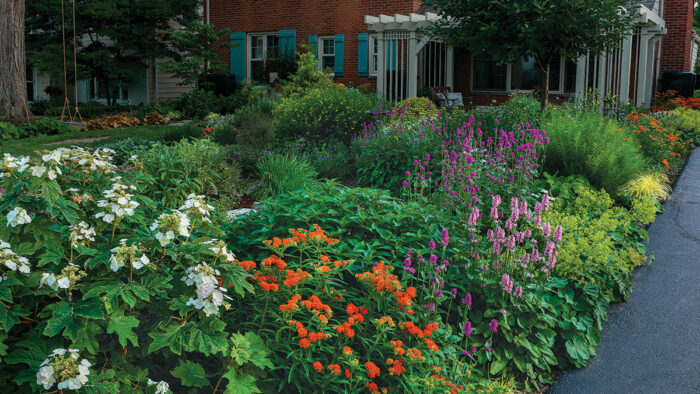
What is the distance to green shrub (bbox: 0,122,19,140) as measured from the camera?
11848 mm

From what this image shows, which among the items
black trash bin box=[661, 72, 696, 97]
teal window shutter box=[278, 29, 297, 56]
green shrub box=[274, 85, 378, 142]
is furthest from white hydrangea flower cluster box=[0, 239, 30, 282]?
black trash bin box=[661, 72, 696, 97]

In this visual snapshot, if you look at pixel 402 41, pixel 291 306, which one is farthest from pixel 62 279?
pixel 402 41

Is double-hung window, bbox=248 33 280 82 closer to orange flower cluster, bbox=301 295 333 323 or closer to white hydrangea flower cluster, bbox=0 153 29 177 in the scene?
white hydrangea flower cluster, bbox=0 153 29 177

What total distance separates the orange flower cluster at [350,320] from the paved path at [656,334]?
1285mm

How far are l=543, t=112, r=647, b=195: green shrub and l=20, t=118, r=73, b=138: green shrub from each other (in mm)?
10502

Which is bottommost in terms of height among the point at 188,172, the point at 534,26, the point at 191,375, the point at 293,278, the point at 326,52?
the point at 191,375

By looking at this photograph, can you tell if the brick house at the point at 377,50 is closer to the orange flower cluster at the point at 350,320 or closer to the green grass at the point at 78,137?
the green grass at the point at 78,137

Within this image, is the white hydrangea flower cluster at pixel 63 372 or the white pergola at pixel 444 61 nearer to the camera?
the white hydrangea flower cluster at pixel 63 372

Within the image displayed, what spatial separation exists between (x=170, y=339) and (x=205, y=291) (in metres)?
0.21

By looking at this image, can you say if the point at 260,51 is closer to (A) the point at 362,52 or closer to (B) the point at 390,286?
(A) the point at 362,52

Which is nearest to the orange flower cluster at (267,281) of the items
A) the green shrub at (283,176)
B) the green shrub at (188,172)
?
the green shrub at (188,172)

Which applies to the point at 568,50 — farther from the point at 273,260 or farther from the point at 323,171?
the point at 273,260

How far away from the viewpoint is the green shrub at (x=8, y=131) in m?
11.8

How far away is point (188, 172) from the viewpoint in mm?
5582
